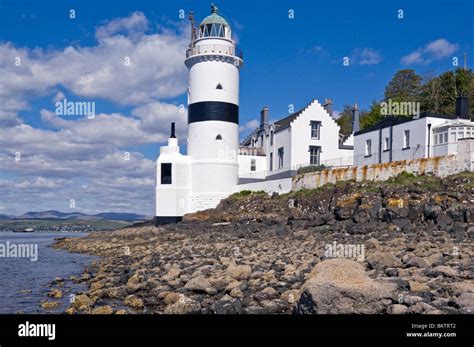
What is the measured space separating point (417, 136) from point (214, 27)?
57.3 ft

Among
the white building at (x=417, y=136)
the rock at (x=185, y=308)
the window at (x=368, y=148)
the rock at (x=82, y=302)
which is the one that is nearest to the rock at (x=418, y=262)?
the rock at (x=185, y=308)

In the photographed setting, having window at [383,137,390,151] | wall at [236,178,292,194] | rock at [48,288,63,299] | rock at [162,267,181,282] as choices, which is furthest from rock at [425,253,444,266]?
window at [383,137,390,151]

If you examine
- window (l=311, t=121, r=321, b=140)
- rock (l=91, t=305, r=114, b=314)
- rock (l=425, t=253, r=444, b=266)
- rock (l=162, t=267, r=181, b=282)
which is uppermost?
window (l=311, t=121, r=321, b=140)

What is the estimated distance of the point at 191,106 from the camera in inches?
1513

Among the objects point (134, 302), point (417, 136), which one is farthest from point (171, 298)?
point (417, 136)

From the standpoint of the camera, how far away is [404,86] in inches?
2264

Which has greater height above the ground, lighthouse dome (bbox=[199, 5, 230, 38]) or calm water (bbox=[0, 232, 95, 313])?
lighthouse dome (bbox=[199, 5, 230, 38])

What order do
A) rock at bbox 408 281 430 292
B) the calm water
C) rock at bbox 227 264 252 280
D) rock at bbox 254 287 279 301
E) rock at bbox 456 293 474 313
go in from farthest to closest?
1. the calm water
2. rock at bbox 227 264 252 280
3. rock at bbox 254 287 279 301
4. rock at bbox 408 281 430 292
5. rock at bbox 456 293 474 313

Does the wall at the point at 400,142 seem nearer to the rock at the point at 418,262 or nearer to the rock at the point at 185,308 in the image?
the rock at the point at 418,262

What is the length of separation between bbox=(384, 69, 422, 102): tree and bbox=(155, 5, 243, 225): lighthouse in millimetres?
23997

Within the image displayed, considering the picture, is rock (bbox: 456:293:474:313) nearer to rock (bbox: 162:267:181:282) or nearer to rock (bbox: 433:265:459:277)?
rock (bbox: 433:265:459:277)

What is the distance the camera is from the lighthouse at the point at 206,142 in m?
37.5

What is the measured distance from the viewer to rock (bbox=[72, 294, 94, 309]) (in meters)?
11.9

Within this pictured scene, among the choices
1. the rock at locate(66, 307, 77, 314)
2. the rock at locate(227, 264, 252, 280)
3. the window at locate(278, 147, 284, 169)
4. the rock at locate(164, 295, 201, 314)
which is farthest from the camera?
the window at locate(278, 147, 284, 169)
